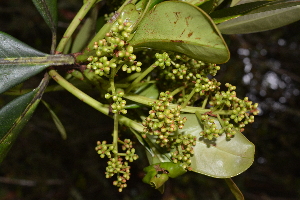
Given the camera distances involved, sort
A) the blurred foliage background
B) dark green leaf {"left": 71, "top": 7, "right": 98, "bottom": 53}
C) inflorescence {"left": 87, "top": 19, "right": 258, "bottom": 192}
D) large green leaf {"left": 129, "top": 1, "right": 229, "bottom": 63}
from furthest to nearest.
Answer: the blurred foliage background → dark green leaf {"left": 71, "top": 7, "right": 98, "bottom": 53} → inflorescence {"left": 87, "top": 19, "right": 258, "bottom": 192} → large green leaf {"left": 129, "top": 1, "right": 229, "bottom": 63}

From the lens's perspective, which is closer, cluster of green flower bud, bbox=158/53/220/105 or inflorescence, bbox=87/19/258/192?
inflorescence, bbox=87/19/258/192

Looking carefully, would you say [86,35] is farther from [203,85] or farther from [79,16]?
[203,85]

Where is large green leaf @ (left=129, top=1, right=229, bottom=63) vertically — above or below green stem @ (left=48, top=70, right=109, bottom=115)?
above

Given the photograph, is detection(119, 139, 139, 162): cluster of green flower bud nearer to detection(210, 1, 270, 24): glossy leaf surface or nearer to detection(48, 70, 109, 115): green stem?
detection(48, 70, 109, 115): green stem

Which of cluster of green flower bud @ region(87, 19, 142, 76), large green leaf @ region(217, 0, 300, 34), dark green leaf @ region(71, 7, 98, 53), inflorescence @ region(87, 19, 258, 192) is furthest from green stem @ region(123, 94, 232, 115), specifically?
dark green leaf @ region(71, 7, 98, 53)

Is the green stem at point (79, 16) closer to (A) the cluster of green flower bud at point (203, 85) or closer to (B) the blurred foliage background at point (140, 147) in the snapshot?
(A) the cluster of green flower bud at point (203, 85)

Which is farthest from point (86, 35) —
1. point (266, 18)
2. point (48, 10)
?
point (266, 18)
